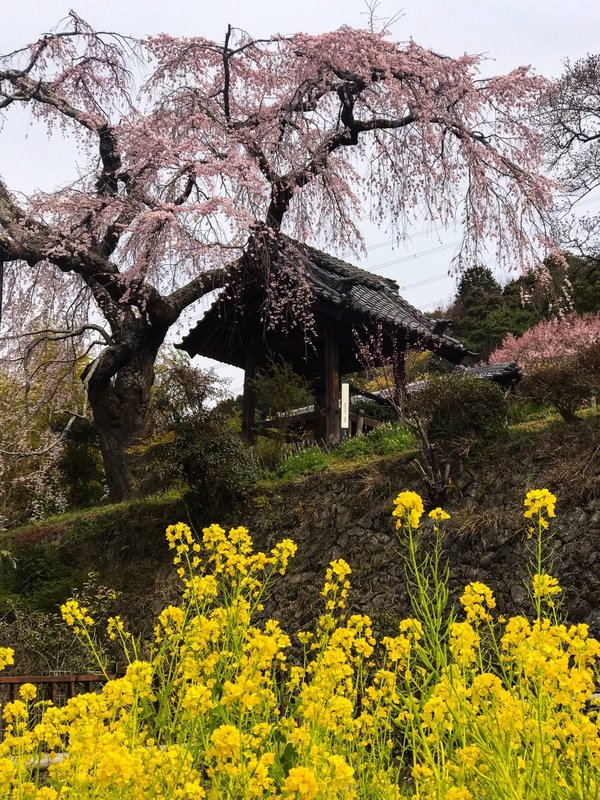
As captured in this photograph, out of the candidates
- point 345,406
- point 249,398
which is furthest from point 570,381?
point 249,398

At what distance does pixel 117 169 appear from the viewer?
45.4 feet

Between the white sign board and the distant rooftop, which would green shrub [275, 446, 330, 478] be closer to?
the white sign board

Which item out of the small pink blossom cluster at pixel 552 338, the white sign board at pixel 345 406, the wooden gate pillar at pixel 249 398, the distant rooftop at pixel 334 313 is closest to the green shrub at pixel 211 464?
the white sign board at pixel 345 406

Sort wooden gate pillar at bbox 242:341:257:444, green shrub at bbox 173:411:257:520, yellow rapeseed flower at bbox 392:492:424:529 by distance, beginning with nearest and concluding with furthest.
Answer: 1. yellow rapeseed flower at bbox 392:492:424:529
2. green shrub at bbox 173:411:257:520
3. wooden gate pillar at bbox 242:341:257:444

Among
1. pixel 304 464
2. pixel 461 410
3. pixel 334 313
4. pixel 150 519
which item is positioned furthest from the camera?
pixel 334 313

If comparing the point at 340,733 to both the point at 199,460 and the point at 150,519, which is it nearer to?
the point at 199,460

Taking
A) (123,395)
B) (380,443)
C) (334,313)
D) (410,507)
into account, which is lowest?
(380,443)

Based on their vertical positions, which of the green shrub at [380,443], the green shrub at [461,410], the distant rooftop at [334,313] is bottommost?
the green shrub at [380,443]

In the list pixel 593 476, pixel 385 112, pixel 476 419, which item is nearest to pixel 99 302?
pixel 385 112

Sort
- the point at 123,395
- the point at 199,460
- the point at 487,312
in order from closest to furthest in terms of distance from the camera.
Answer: the point at 199,460
the point at 123,395
the point at 487,312

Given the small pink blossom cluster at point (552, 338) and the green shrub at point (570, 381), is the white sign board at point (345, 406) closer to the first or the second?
the green shrub at point (570, 381)

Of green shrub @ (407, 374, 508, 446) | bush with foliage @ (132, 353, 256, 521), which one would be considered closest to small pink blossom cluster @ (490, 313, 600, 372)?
green shrub @ (407, 374, 508, 446)

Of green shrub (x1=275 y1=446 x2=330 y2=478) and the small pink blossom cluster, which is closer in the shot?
green shrub (x1=275 y1=446 x2=330 y2=478)

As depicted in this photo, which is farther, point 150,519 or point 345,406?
point 345,406
